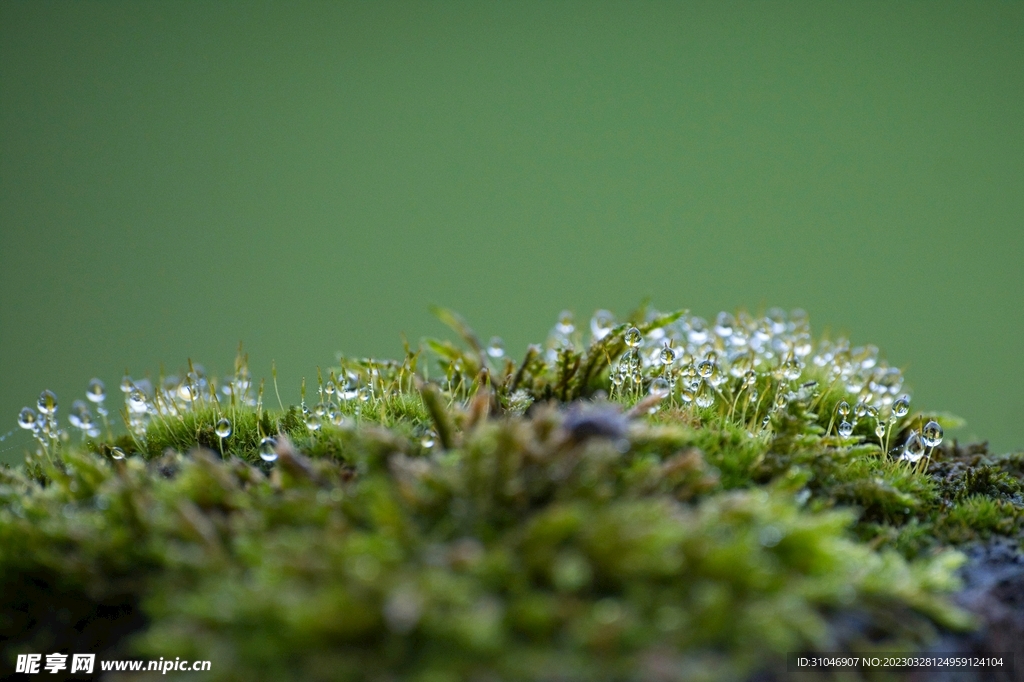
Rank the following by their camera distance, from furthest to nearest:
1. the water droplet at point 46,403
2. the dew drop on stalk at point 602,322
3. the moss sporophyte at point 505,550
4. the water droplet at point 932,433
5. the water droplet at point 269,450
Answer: the dew drop on stalk at point 602,322
the water droplet at point 46,403
the water droplet at point 932,433
the water droplet at point 269,450
the moss sporophyte at point 505,550

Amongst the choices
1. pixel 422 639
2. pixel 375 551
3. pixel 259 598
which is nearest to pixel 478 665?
pixel 422 639

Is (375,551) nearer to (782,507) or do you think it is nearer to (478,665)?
(478,665)

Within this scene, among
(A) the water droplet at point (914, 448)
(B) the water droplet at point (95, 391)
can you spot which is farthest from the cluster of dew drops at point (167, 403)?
(A) the water droplet at point (914, 448)

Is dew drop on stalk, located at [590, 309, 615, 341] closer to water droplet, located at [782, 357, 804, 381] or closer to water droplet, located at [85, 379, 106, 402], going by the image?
water droplet, located at [782, 357, 804, 381]

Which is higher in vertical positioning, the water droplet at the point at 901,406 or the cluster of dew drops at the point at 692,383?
the cluster of dew drops at the point at 692,383

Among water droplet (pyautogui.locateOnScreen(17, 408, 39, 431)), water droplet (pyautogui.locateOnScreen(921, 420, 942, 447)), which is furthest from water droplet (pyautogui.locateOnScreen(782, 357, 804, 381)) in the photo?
water droplet (pyautogui.locateOnScreen(17, 408, 39, 431))

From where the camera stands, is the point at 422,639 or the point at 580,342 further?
the point at 580,342

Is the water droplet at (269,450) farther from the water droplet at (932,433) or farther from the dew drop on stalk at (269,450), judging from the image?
the water droplet at (932,433)
